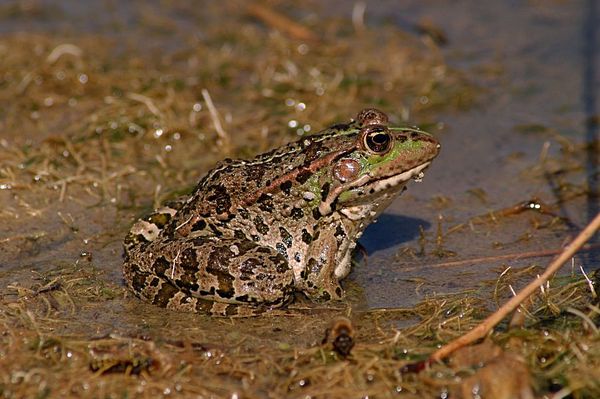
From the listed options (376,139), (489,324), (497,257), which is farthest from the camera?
(497,257)

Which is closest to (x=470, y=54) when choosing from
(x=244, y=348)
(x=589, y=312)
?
(x=589, y=312)

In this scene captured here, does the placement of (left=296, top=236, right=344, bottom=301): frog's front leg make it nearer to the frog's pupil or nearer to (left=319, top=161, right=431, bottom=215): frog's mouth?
(left=319, top=161, right=431, bottom=215): frog's mouth

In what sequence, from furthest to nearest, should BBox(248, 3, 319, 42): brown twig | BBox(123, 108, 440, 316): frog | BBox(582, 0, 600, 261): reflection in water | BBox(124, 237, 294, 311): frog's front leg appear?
BBox(248, 3, 319, 42): brown twig → BBox(582, 0, 600, 261): reflection in water → BBox(123, 108, 440, 316): frog → BBox(124, 237, 294, 311): frog's front leg

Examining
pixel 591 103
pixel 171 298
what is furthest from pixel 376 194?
pixel 591 103

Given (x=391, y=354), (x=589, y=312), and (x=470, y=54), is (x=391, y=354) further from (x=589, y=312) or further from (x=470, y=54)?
(x=470, y=54)

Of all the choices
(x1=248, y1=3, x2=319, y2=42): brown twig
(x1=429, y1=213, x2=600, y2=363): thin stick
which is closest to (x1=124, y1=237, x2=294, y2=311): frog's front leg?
(x1=429, y1=213, x2=600, y2=363): thin stick

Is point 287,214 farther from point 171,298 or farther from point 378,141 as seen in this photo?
point 171,298
